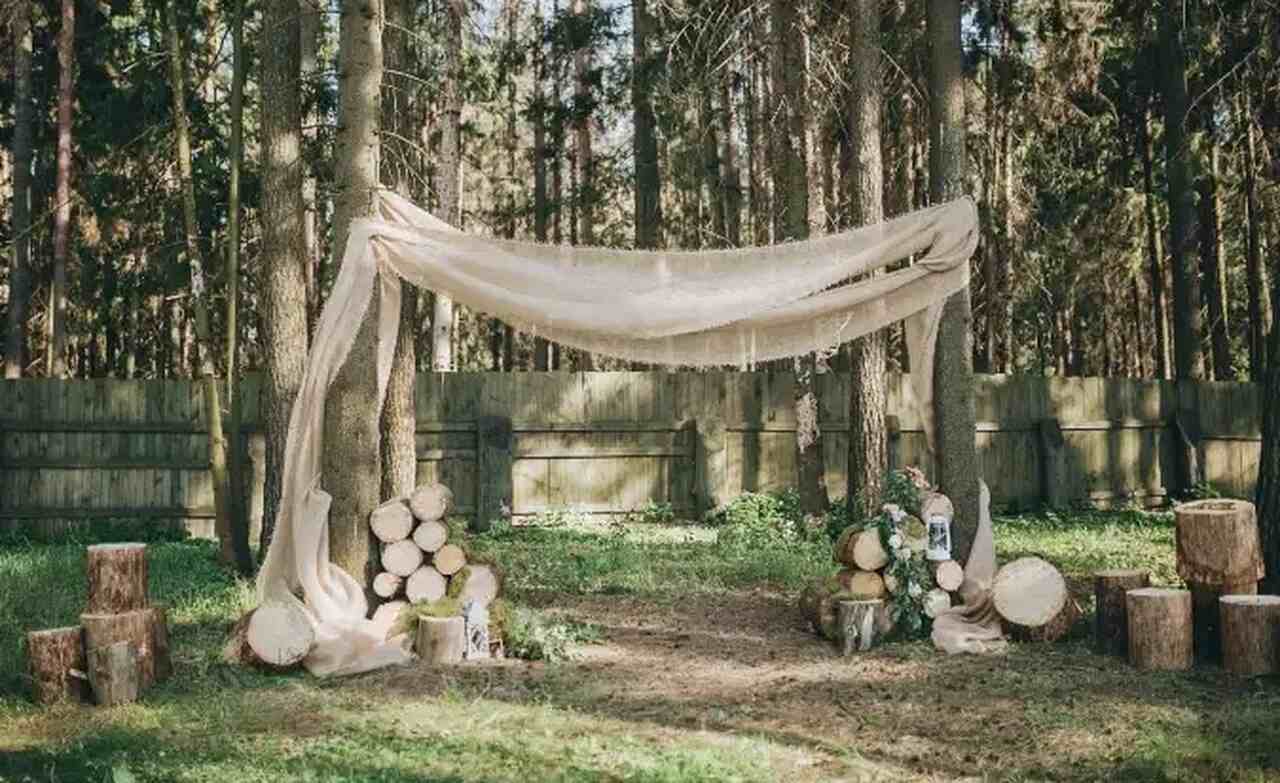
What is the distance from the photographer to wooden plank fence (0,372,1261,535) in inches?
464

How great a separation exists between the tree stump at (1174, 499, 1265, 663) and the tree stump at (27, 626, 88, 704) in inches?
221

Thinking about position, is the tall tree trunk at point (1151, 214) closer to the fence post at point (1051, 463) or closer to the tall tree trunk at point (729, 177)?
the tall tree trunk at point (729, 177)

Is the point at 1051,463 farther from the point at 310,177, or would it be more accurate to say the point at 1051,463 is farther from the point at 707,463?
the point at 310,177

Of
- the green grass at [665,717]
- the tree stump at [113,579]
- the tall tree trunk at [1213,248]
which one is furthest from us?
the tall tree trunk at [1213,248]

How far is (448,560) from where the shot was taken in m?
7.00

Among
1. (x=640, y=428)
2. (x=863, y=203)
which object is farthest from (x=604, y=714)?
(x=640, y=428)

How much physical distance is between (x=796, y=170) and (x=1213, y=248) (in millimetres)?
10825

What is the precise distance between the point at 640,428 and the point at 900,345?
9.24m

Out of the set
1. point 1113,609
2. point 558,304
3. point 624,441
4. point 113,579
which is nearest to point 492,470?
point 624,441

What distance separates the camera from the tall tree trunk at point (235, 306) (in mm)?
9016

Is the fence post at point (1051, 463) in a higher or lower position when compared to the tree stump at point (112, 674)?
higher

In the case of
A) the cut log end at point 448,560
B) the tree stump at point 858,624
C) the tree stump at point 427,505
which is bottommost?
the tree stump at point 858,624

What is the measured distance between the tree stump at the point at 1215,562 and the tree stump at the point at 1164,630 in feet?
0.53

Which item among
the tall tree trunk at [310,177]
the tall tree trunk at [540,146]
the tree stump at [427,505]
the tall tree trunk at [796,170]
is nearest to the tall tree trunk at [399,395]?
the tall tree trunk at [310,177]
